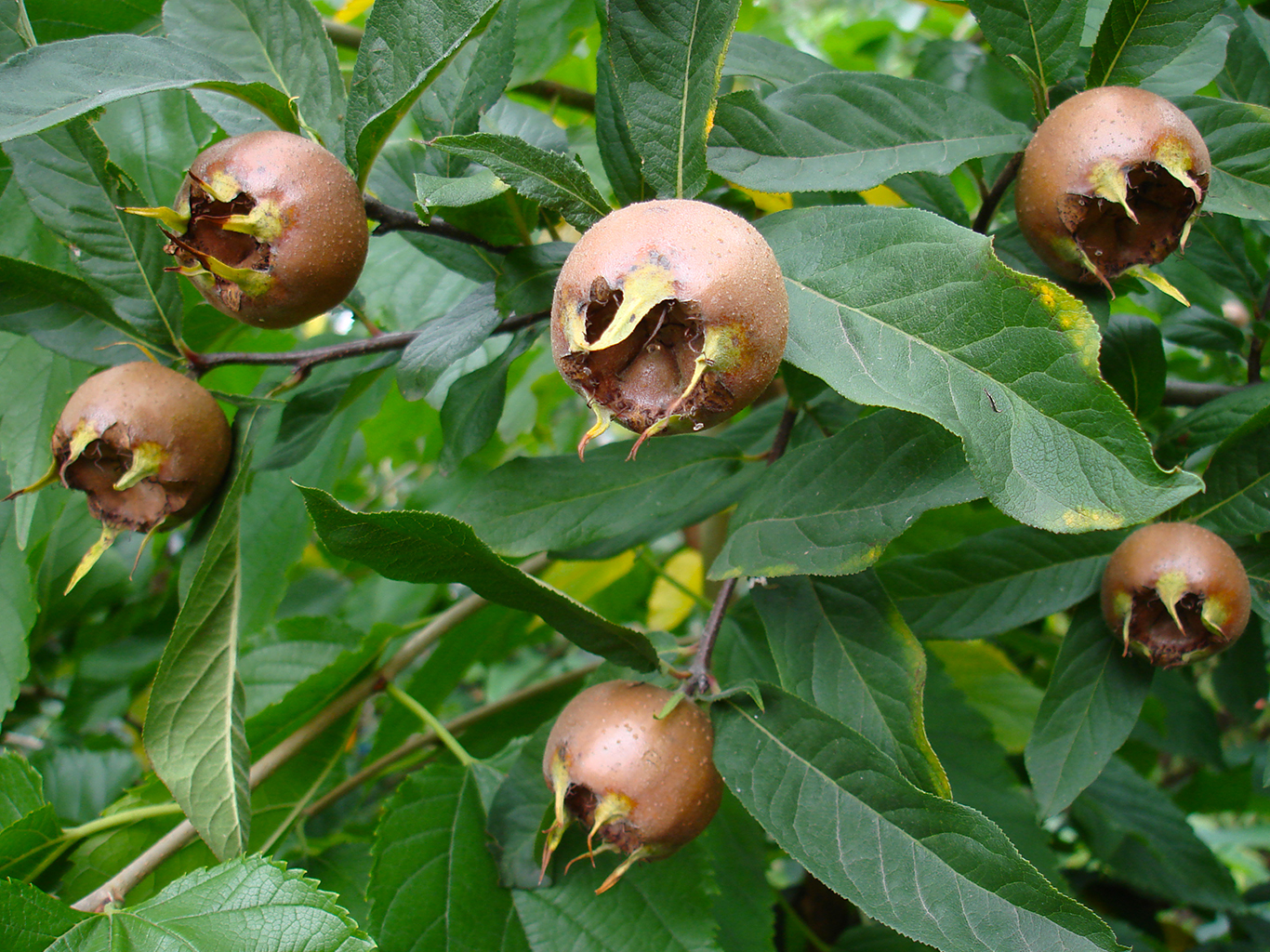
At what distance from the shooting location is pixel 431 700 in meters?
A: 1.93

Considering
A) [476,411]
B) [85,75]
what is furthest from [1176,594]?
[85,75]

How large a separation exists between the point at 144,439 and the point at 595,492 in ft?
1.92

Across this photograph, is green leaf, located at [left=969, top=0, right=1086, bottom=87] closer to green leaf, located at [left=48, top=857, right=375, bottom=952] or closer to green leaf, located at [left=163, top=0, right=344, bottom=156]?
green leaf, located at [left=163, top=0, right=344, bottom=156]

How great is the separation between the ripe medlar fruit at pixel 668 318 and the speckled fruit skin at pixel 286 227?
1.05 feet

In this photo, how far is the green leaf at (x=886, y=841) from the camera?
828mm

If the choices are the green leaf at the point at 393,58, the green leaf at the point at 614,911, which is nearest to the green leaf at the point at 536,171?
the green leaf at the point at 393,58

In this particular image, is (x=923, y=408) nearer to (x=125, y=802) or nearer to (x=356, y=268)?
(x=356, y=268)

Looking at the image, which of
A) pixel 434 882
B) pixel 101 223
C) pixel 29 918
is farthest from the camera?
pixel 434 882

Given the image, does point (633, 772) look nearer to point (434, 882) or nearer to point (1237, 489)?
point (434, 882)

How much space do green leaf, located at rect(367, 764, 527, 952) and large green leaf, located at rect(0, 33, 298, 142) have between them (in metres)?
0.97

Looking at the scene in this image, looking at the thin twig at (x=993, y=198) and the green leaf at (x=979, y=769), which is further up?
the thin twig at (x=993, y=198)

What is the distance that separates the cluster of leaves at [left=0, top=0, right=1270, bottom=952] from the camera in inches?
33.3

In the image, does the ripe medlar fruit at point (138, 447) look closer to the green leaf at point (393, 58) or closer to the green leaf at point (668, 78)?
the green leaf at point (393, 58)

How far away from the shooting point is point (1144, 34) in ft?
3.38
